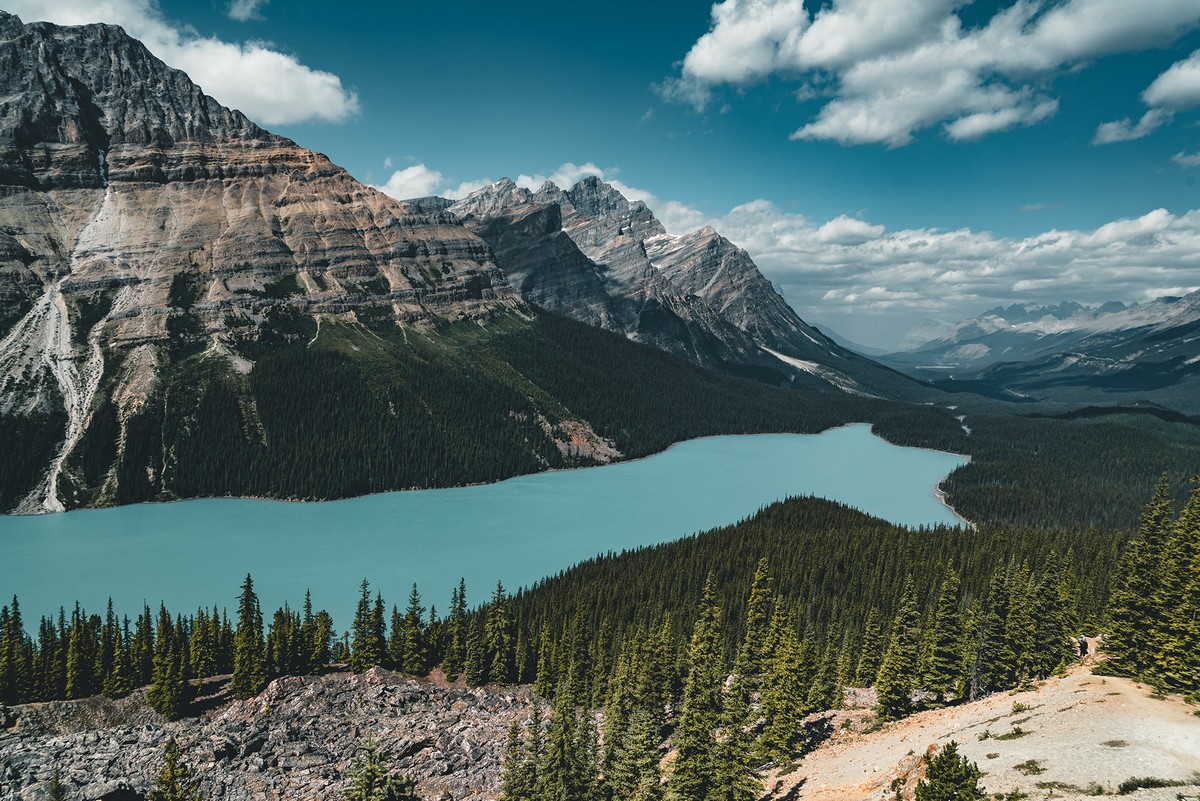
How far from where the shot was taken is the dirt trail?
86.3 feet

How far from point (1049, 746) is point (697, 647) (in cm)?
3029

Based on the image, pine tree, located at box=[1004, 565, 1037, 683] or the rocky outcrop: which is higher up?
pine tree, located at box=[1004, 565, 1037, 683]

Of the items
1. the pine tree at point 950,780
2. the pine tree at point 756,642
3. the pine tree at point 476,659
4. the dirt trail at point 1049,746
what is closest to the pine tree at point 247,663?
the pine tree at point 476,659

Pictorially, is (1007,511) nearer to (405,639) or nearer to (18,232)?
(405,639)

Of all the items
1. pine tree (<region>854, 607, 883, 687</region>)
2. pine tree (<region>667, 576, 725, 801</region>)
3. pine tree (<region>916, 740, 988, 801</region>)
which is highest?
pine tree (<region>916, 740, 988, 801</region>)

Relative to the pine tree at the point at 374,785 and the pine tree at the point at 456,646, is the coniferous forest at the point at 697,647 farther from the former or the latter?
the pine tree at the point at 374,785

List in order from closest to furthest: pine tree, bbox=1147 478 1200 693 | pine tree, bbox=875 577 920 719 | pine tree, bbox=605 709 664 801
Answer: pine tree, bbox=1147 478 1200 693 < pine tree, bbox=605 709 664 801 < pine tree, bbox=875 577 920 719

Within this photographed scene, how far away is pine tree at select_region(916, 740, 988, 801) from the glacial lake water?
259ft

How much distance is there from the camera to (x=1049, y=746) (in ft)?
97.9

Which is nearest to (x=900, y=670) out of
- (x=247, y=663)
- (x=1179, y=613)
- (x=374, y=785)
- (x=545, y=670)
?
(x=1179, y=613)

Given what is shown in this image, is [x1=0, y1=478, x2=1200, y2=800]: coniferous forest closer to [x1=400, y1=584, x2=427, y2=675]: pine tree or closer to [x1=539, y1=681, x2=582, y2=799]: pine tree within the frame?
[x1=539, y1=681, x2=582, y2=799]: pine tree

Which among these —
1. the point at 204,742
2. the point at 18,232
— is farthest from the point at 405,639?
the point at 18,232

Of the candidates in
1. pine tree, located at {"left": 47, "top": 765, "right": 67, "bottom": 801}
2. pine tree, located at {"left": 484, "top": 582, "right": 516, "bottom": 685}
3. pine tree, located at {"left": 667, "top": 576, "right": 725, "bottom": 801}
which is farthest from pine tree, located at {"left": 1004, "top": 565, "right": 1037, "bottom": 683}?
pine tree, located at {"left": 47, "top": 765, "right": 67, "bottom": 801}

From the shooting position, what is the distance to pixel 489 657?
69500 mm
